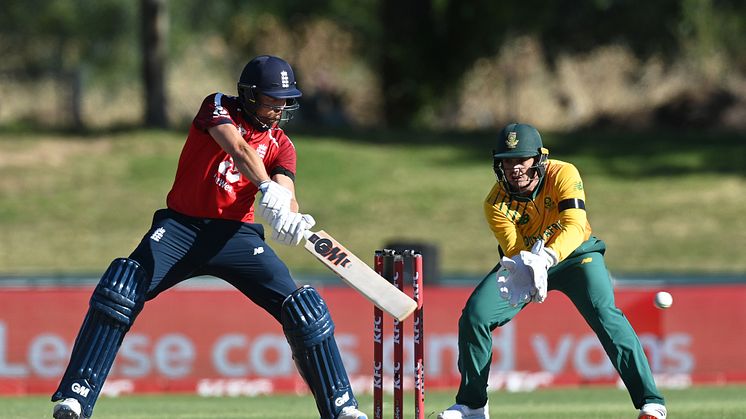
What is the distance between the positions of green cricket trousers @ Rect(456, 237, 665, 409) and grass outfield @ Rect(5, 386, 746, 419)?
4.58ft

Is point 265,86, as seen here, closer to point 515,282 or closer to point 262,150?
A: point 262,150

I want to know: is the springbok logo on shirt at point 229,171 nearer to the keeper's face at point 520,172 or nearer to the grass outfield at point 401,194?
the keeper's face at point 520,172

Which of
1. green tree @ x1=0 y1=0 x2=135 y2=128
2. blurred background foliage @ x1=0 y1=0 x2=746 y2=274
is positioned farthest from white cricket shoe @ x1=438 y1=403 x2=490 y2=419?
green tree @ x1=0 y1=0 x2=135 y2=128

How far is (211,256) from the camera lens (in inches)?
280

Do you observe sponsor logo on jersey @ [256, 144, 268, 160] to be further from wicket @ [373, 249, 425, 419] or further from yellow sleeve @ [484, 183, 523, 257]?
yellow sleeve @ [484, 183, 523, 257]

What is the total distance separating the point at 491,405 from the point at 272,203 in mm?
4844

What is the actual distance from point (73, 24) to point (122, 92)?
461cm

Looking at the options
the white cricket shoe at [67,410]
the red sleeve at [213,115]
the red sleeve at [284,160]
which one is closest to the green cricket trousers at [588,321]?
the red sleeve at [284,160]

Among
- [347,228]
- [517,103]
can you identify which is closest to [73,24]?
[517,103]

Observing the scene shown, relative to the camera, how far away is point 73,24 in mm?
40094

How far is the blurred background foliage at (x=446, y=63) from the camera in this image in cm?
2942

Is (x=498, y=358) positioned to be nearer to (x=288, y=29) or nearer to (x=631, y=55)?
(x=631, y=55)

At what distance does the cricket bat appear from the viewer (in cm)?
676

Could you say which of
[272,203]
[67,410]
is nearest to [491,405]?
[272,203]
